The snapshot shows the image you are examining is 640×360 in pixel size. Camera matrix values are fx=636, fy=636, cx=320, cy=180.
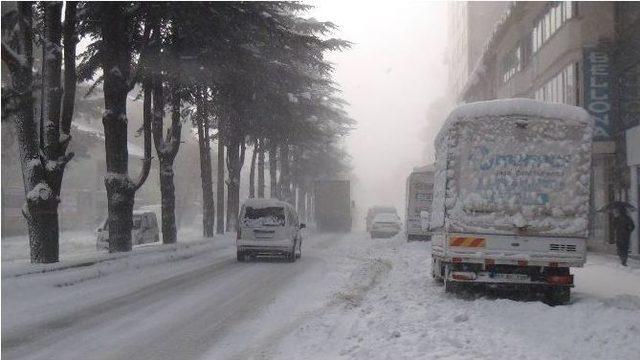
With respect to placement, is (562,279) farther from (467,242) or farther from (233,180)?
(233,180)

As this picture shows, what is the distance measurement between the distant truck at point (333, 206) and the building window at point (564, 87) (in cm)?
2040

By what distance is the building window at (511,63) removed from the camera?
33625 mm

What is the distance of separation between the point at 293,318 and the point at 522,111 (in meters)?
5.41

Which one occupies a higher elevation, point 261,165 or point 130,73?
point 130,73

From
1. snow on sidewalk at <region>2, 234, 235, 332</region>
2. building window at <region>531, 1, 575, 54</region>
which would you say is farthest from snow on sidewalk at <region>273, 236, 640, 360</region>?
building window at <region>531, 1, 575, 54</region>

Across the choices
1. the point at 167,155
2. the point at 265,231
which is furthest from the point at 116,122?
the point at 265,231

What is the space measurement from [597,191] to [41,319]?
21133 mm

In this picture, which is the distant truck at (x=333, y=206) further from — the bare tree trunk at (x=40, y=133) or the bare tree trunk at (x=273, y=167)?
the bare tree trunk at (x=40, y=133)

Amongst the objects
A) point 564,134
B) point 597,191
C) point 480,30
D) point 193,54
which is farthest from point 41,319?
point 480,30

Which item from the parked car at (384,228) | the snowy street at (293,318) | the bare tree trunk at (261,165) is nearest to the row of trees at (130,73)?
the snowy street at (293,318)

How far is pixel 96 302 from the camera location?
10555 millimetres

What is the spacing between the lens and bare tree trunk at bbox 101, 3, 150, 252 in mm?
18531

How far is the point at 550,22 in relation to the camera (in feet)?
88.9

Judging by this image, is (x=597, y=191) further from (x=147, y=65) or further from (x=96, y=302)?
(x=96, y=302)
